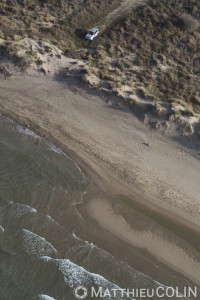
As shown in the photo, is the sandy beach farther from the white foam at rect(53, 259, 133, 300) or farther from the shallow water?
the white foam at rect(53, 259, 133, 300)

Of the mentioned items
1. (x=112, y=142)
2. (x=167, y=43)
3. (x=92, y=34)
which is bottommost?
(x=112, y=142)

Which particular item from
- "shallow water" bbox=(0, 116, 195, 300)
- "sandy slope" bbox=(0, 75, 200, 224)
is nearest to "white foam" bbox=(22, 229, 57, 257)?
"shallow water" bbox=(0, 116, 195, 300)

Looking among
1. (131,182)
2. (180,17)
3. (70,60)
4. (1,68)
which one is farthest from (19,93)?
(180,17)

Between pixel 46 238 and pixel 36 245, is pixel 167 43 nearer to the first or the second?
pixel 46 238

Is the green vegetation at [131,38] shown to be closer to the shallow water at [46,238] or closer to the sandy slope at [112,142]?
the sandy slope at [112,142]

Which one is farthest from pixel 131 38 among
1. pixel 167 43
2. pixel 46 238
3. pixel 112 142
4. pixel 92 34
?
pixel 46 238

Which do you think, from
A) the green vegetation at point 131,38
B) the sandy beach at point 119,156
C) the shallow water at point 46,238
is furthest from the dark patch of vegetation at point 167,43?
the shallow water at point 46,238
